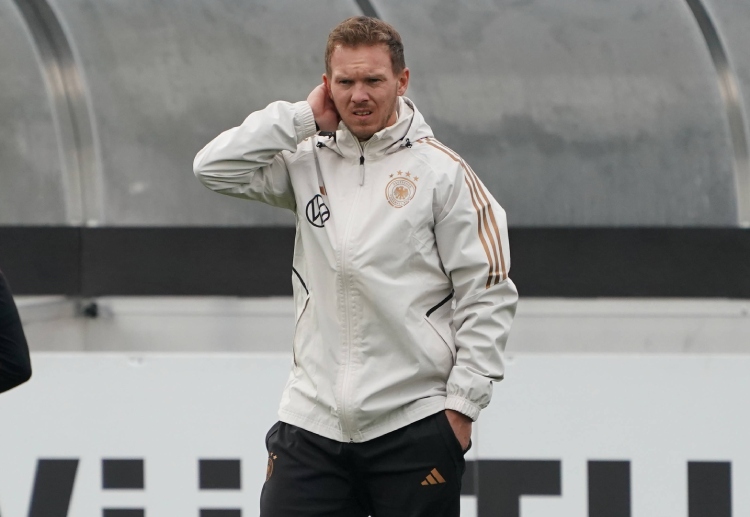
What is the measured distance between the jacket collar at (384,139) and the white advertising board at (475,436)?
137 centimetres

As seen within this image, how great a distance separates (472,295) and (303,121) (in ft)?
1.70

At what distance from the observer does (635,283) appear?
13.9 ft

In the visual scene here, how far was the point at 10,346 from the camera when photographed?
82.5 inches

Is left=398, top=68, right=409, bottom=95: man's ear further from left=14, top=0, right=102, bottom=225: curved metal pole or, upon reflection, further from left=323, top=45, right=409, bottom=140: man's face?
left=14, top=0, right=102, bottom=225: curved metal pole

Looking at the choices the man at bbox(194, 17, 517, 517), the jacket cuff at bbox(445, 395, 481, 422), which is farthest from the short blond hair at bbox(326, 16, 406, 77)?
the jacket cuff at bbox(445, 395, 481, 422)

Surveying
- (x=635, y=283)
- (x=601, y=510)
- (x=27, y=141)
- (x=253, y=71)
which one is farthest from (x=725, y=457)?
(x=27, y=141)

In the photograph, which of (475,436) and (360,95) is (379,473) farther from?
(475,436)

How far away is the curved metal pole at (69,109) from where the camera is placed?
4.38 m

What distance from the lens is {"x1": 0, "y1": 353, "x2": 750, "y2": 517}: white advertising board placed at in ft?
10.5

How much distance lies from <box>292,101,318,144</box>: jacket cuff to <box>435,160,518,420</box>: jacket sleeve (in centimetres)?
33

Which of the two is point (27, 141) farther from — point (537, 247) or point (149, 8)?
point (537, 247)

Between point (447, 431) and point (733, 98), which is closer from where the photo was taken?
point (447, 431)

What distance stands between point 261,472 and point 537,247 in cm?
166

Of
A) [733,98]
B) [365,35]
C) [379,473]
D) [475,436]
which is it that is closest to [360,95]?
[365,35]
